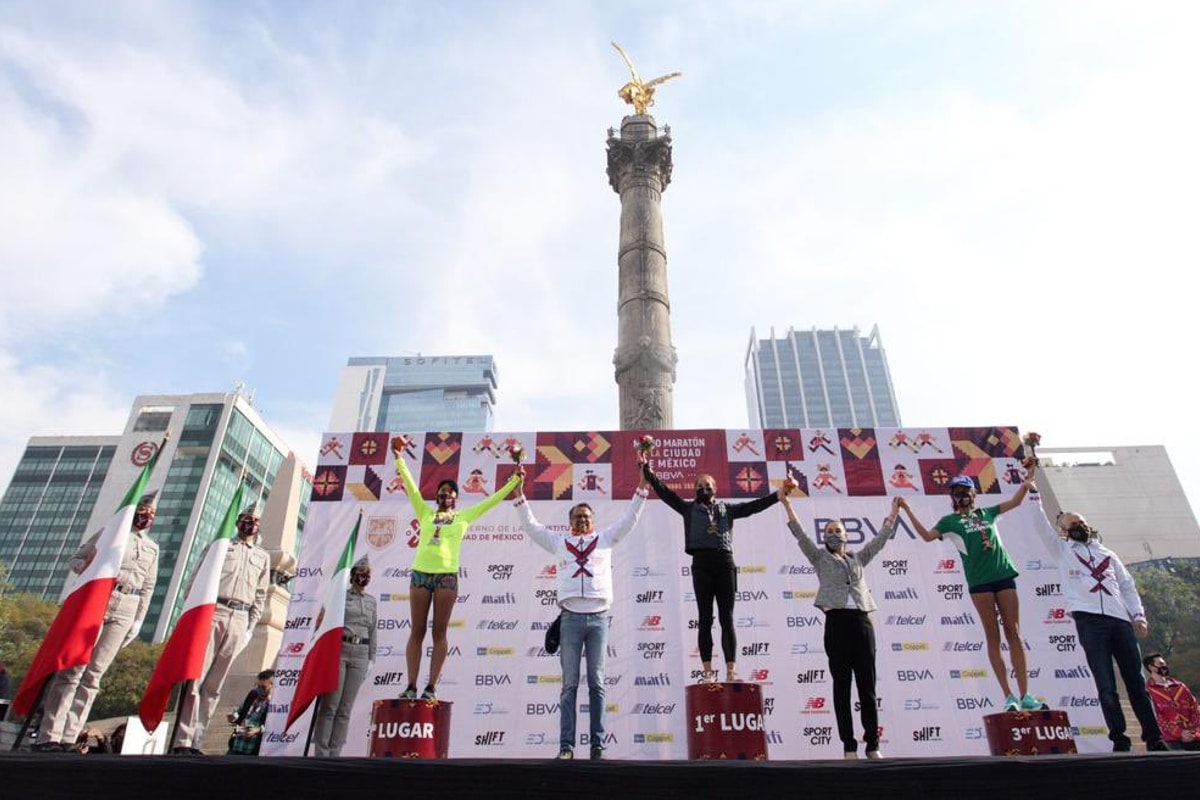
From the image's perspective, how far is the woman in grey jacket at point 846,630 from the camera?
483cm

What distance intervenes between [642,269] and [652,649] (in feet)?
31.9

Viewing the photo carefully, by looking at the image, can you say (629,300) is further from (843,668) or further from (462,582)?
(843,668)

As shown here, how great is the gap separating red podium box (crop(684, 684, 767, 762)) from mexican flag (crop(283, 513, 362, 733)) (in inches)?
132

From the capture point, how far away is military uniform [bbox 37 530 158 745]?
4.85 metres

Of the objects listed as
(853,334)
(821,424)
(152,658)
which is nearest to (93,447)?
(152,658)

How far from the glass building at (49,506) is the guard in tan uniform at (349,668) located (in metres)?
76.3

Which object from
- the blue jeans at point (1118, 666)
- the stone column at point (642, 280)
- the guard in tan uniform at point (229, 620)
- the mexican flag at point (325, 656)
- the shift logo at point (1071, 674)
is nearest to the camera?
the blue jeans at point (1118, 666)

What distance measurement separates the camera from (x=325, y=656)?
616 centimetres

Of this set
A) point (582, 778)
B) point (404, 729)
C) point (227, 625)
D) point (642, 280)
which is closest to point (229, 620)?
point (227, 625)

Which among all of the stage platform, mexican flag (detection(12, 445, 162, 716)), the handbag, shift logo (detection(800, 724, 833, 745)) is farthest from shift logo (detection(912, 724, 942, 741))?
mexican flag (detection(12, 445, 162, 716))

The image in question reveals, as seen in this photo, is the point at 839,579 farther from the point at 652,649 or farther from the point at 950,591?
the point at 950,591

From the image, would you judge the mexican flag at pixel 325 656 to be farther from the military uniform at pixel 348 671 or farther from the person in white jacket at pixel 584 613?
the person in white jacket at pixel 584 613

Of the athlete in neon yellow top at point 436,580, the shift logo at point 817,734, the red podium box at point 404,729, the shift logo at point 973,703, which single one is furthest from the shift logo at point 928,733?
the red podium box at point 404,729

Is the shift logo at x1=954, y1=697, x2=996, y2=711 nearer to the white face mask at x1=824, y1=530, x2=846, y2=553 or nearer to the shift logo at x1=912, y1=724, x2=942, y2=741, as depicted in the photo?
the shift logo at x1=912, y1=724, x2=942, y2=741
